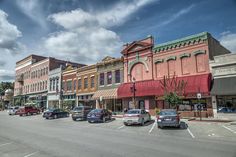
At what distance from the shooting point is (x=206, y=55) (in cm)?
2564

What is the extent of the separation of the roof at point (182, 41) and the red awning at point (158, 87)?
4605 millimetres

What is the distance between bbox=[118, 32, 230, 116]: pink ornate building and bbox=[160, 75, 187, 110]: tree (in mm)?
447

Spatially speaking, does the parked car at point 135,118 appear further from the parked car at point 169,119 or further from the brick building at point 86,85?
the brick building at point 86,85

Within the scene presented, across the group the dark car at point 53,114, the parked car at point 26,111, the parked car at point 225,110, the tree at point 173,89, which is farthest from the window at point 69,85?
the parked car at point 225,110

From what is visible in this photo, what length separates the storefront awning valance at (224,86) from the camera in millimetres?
22177

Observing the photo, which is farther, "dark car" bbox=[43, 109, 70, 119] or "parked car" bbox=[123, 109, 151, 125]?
"dark car" bbox=[43, 109, 70, 119]

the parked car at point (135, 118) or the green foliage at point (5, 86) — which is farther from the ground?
the green foliage at point (5, 86)

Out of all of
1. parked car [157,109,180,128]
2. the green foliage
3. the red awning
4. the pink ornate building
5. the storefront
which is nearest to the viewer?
parked car [157,109,180,128]

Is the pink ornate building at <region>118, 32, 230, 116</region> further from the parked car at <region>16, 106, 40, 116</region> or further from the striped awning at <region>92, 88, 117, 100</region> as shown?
the parked car at <region>16, 106, 40, 116</region>

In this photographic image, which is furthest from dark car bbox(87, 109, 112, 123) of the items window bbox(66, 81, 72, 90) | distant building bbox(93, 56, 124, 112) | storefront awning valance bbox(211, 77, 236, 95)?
window bbox(66, 81, 72, 90)

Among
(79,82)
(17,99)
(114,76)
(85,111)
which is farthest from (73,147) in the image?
(17,99)

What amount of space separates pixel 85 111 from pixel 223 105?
16.7 meters

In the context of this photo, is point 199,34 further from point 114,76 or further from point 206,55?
point 114,76

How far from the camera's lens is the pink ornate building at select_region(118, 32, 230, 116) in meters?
25.4
